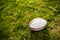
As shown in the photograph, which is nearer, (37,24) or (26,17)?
(37,24)

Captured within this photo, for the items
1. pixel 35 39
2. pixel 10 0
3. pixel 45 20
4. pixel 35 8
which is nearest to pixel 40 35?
pixel 35 39

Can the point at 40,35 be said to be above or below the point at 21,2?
below

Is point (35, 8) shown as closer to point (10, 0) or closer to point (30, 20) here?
point (30, 20)
